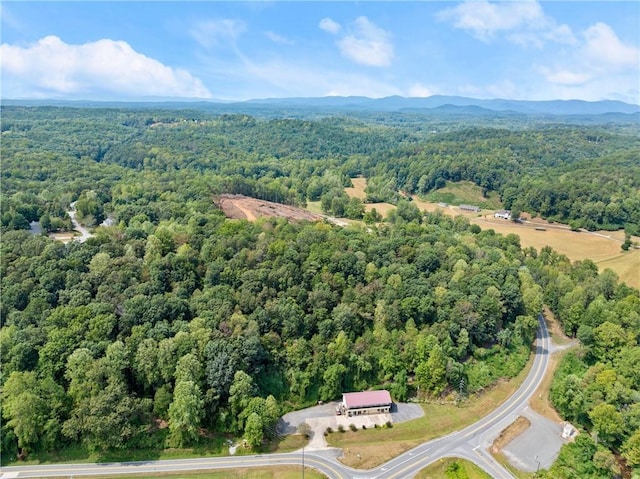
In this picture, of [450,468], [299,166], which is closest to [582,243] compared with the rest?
[450,468]

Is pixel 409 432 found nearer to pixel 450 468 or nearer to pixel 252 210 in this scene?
pixel 450 468

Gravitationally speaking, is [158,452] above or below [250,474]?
above

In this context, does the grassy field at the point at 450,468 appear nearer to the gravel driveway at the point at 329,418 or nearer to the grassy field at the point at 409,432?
the grassy field at the point at 409,432

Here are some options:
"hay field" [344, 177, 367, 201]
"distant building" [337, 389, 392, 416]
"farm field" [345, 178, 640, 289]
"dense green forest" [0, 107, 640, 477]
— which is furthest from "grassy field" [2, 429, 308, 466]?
"hay field" [344, 177, 367, 201]

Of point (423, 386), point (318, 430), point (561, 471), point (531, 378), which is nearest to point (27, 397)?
point (318, 430)

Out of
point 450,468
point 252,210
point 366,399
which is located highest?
point 252,210

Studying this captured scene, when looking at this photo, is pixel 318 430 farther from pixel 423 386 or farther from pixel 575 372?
pixel 575 372
